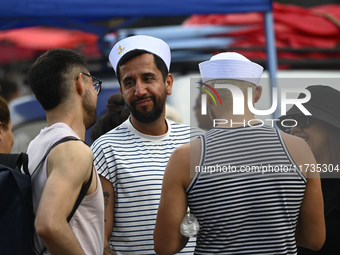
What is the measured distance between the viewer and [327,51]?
4.86 metres

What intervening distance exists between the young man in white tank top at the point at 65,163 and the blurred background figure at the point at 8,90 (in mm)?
3325

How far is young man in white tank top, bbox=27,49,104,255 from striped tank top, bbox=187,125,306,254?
1.34ft

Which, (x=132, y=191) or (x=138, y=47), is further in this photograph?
(x=138, y=47)

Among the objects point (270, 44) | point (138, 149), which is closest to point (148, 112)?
point (138, 149)

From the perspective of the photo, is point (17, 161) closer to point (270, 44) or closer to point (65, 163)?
point (65, 163)

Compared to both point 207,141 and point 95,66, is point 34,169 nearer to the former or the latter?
point 207,141

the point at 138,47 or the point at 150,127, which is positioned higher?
the point at 138,47

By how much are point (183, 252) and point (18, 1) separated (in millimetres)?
2476

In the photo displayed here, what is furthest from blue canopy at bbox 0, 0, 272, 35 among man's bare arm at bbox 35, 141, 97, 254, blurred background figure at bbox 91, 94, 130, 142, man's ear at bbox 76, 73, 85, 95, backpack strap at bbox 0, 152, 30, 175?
man's bare arm at bbox 35, 141, 97, 254

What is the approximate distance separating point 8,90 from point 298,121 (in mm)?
3878

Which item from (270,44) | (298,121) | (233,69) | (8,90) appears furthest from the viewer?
(8,90)

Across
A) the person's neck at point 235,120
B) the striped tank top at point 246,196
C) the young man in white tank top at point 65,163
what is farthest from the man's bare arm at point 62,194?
the person's neck at point 235,120

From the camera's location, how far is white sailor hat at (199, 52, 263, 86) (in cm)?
167

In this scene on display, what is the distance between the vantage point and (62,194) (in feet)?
4.83
